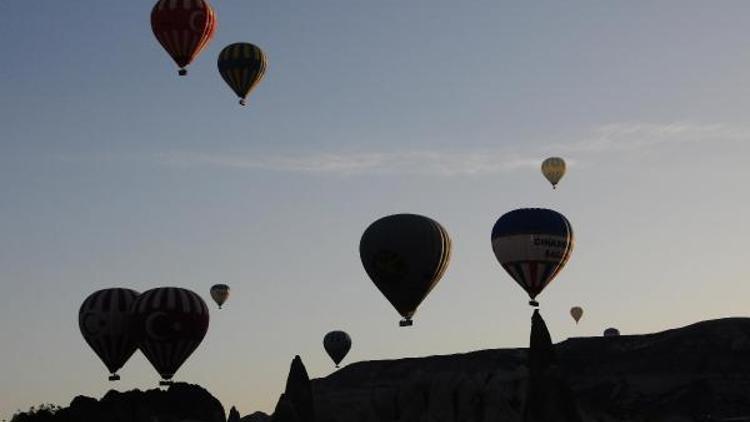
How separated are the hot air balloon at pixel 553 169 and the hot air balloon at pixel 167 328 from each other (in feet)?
111

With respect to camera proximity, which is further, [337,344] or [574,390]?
[574,390]

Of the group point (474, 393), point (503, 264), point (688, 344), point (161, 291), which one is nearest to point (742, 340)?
point (688, 344)

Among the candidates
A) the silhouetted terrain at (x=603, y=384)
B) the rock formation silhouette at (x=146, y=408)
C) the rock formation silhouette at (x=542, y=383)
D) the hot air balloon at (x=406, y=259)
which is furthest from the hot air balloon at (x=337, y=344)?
the hot air balloon at (x=406, y=259)

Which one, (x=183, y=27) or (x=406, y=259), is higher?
(x=183, y=27)

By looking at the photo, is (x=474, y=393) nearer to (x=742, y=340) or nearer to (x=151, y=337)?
(x=151, y=337)

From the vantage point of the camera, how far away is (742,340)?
5404 inches

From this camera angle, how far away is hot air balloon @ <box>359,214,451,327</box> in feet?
198

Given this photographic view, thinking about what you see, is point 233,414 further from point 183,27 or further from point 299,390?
point 183,27

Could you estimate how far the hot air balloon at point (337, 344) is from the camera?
403 feet

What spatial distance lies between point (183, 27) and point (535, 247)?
2237 centimetres

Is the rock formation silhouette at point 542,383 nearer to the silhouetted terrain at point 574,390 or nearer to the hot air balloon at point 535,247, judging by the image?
the hot air balloon at point 535,247

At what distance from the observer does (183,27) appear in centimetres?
6706

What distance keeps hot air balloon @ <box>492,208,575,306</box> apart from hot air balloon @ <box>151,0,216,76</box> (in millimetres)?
19722

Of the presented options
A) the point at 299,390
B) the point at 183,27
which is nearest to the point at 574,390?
the point at 299,390
